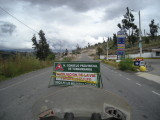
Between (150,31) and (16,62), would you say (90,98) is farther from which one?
(150,31)

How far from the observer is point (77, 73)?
25.9ft

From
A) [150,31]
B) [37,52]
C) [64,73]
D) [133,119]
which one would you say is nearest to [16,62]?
[64,73]

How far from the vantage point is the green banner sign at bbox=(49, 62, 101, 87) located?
7531 millimetres

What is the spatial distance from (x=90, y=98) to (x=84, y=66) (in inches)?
219

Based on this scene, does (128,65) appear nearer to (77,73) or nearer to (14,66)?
(77,73)

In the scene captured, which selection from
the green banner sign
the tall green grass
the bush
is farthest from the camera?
the bush

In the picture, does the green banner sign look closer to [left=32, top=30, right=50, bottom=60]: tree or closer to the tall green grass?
the tall green grass

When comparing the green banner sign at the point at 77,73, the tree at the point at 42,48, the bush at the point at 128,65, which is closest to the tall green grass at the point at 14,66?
the green banner sign at the point at 77,73

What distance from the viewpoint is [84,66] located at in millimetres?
7746

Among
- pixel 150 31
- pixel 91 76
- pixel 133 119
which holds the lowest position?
pixel 133 119

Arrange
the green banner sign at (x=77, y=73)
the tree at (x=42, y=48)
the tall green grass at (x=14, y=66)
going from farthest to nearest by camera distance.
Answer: the tree at (x=42, y=48) < the tall green grass at (x=14, y=66) < the green banner sign at (x=77, y=73)

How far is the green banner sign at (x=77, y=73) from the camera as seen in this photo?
24.7ft

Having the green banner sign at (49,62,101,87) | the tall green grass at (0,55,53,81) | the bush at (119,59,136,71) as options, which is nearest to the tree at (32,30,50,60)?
the tall green grass at (0,55,53,81)

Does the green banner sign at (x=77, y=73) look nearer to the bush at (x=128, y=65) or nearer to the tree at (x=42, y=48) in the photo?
the bush at (x=128, y=65)
